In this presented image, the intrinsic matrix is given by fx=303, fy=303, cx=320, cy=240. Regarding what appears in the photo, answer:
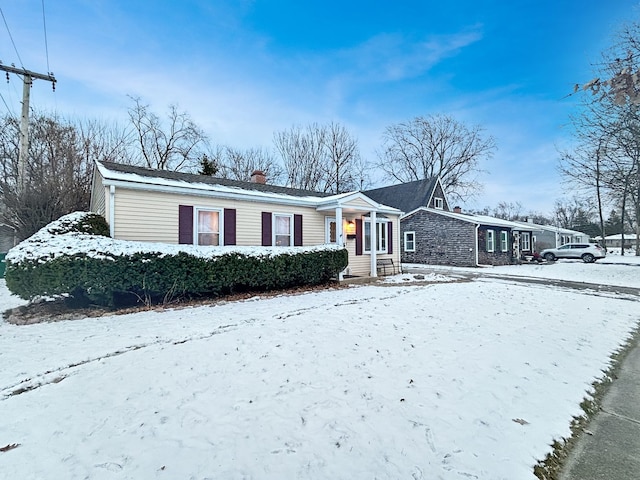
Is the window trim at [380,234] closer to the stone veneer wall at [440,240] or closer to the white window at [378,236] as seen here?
the white window at [378,236]

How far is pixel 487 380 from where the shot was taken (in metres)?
3.55

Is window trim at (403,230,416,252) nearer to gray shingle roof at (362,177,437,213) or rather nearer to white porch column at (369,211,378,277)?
gray shingle roof at (362,177,437,213)

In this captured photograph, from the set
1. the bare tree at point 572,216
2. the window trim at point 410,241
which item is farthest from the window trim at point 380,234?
the bare tree at point 572,216

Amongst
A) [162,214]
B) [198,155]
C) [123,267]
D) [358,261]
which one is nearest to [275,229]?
[162,214]

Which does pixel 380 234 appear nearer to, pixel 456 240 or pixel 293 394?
pixel 456 240

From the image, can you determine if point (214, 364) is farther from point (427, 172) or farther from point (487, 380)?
point (427, 172)

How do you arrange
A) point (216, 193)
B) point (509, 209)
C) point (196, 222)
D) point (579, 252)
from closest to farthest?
point (196, 222) → point (216, 193) → point (579, 252) → point (509, 209)

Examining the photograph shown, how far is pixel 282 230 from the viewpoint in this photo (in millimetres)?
11359

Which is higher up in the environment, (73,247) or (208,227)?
(208,227)

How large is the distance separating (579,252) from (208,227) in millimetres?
26691

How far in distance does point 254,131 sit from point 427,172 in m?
18.9

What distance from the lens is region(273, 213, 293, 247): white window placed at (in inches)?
440

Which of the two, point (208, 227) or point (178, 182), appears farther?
point (208, 227)

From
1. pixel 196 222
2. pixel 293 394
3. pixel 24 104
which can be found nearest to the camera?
pixel 293 394
